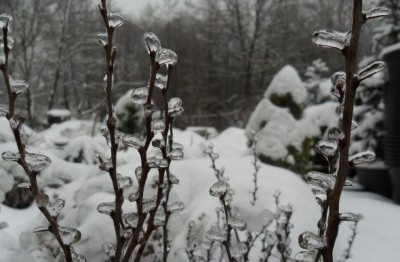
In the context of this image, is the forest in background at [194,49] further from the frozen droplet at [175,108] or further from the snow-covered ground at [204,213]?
the frozen droplet at [175,108]

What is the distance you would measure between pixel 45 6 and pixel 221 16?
317 inches

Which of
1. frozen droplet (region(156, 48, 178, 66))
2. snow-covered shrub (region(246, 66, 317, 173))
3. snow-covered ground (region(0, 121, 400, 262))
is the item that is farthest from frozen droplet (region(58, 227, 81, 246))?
snow-covered shrub (region(246, 66, 317, 173))

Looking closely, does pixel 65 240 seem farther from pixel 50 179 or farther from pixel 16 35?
pixel 16 35

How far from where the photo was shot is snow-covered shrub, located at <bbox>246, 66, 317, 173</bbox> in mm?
5305

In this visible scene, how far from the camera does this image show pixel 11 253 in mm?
1433

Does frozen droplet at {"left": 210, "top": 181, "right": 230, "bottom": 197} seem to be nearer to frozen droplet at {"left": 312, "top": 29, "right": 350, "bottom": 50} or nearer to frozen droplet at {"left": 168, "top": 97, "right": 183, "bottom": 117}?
frozen droplet at {"left": 168, "top": 97, "right": 183, "bottom": 117}

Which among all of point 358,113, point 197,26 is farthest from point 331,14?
point 358,113

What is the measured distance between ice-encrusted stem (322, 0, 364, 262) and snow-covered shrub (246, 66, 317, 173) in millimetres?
4703

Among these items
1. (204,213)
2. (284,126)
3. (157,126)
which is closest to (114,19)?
(157,126)

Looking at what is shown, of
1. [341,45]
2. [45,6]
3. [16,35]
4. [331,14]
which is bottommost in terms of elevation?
[341,45]

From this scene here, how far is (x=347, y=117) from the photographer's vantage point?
1.87ft

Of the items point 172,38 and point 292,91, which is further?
point 172,38

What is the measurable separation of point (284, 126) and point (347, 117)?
4.93 m

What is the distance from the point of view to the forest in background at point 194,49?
54.0 feet
